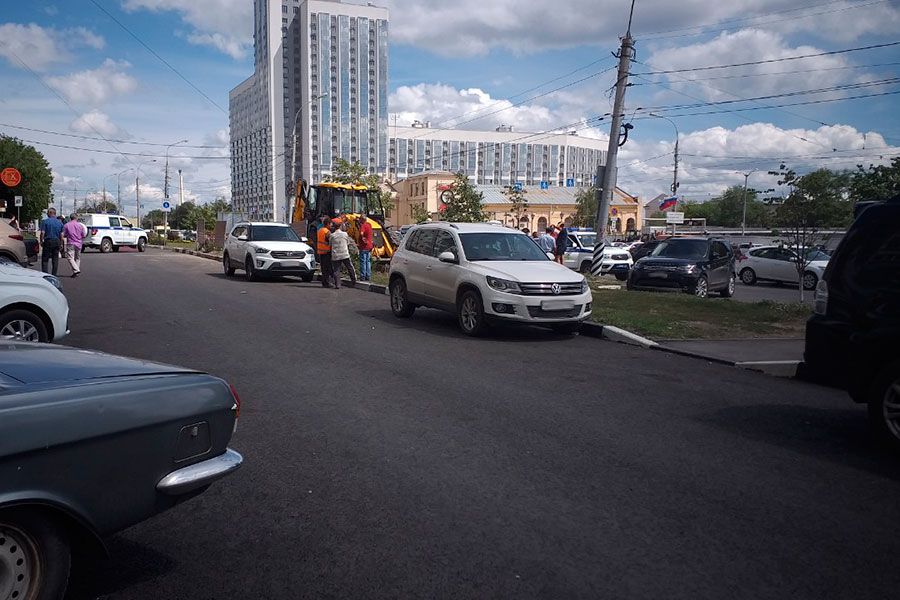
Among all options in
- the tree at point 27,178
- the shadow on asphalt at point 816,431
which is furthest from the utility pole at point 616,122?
the tree at point 27,178

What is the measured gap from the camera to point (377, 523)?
392cm

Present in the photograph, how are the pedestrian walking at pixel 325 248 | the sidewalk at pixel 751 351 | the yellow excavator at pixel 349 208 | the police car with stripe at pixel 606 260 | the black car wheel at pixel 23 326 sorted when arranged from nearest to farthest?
the black car wheel at pixel 23 326, the sidewalk at pixel 751 351, the pedestrian walking at pixel 325 248, the yellow excavator at pixel 349 208, the police car with stripe at pixel 606 260

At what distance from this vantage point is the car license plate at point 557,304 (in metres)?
10.5

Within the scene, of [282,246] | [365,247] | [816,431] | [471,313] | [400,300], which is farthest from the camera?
[282,246]

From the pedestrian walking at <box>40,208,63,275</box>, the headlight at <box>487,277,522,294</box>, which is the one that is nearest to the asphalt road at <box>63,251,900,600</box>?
the headlight at <box>487,277,522,294</box>

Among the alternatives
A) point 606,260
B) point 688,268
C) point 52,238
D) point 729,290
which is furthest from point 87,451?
point 606,260

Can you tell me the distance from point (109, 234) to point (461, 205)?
22.2 m

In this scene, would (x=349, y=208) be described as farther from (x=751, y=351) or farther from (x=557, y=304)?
(x=751, y=351)

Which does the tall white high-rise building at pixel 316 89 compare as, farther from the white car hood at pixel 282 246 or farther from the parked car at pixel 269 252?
the white car hood at pixel 282 246

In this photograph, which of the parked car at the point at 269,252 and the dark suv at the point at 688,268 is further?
the parked car at the point at 269,252

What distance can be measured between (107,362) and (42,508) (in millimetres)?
930

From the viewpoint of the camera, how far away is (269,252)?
19.9 metres

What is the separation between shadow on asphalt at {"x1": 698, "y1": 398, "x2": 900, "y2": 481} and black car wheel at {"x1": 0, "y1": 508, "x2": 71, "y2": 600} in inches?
198

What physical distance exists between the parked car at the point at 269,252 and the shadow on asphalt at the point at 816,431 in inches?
613
